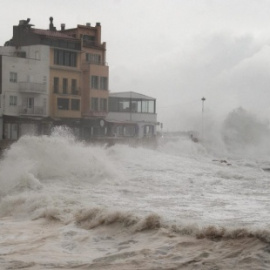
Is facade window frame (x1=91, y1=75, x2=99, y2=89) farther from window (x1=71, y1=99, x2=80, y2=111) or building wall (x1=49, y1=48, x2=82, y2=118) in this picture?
window (x1=71, y1=99, x2=80, y2=111)

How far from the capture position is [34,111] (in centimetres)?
4881

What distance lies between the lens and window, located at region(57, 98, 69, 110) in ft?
165

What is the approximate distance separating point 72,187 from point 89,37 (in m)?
34.0

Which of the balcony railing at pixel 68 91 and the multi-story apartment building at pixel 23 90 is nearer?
the multi-story apartment building at pixel 23 90

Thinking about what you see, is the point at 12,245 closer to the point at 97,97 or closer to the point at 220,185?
the point at 220,185

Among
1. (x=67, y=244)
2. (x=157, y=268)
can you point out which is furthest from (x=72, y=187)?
(x=157, y=268)

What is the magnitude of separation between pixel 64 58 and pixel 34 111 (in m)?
5.79

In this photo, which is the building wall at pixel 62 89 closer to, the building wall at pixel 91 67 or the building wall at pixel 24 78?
the building wall at pixel 24 78

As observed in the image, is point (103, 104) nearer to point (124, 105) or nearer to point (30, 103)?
point (124, 105)

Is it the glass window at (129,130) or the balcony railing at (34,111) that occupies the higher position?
the balcony railing at (34,111)

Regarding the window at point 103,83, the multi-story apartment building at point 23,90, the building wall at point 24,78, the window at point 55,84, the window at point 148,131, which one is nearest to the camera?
the multi-story apartment building at point 23,90

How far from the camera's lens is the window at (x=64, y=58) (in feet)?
168

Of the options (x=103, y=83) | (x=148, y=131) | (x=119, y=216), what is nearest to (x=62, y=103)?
(x=103, y=83)


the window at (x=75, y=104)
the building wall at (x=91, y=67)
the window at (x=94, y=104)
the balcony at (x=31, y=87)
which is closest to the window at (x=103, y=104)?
the building wall at (x=91, y=67)
